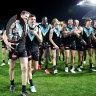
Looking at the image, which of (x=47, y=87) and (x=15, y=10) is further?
(x=15, y=10)

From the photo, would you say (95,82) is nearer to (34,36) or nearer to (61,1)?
(34,36)

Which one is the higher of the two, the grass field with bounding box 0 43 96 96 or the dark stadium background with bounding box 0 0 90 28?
the dark stadium background with bounding box 0 0 90 28

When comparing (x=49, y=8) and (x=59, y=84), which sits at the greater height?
(x=49, y=8)

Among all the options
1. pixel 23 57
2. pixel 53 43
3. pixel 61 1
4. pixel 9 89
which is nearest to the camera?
pixel 23 57

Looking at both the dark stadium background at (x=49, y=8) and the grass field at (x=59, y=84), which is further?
the dark stadium background at (x=49, y=8)

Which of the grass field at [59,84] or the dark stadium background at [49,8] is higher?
the dark stadium background at [49,8]

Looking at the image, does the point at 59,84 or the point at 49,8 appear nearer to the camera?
the point at 59,84

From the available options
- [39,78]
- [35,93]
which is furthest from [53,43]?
[35,93]

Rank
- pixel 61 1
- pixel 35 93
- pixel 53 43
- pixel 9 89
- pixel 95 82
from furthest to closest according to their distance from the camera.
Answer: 1. pixel 61 1
2. pixel 53 43
3. pixel 95 82
4. pixel 9 89
5. pixel 35 93

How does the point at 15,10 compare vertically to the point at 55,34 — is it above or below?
above

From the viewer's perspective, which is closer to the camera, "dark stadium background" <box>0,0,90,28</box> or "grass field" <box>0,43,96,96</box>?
"grass field" <box>0,43,96,96</box>

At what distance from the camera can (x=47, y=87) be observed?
490 cm

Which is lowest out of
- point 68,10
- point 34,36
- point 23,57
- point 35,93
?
point 35,93

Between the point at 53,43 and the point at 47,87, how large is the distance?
1877 mm
